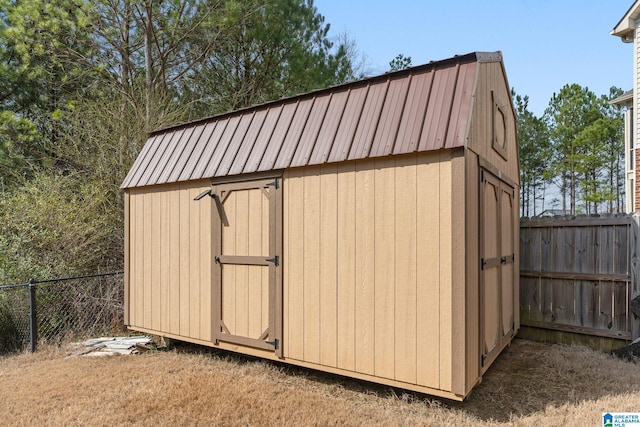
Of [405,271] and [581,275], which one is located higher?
[405,271]

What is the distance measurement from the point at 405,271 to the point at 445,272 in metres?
0.33

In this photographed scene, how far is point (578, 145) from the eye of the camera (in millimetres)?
18922

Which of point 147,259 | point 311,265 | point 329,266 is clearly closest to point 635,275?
point 329,266

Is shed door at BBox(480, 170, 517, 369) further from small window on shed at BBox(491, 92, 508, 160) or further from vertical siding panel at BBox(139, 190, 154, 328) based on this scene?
vertical siding panel at BBox(139, 190, 154, 328)

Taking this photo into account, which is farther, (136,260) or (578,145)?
(578,145)

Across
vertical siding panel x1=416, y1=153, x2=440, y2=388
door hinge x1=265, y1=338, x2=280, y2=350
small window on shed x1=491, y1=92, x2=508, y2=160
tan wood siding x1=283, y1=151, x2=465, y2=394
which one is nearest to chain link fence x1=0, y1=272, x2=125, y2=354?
door hinge x1=265, y1=338, x2=280, y2=350

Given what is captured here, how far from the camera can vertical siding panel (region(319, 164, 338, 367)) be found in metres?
3.73

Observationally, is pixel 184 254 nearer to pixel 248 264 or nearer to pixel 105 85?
pixel 248 264

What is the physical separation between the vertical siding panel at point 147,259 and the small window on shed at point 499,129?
4.23 m

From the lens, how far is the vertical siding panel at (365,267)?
3506mm

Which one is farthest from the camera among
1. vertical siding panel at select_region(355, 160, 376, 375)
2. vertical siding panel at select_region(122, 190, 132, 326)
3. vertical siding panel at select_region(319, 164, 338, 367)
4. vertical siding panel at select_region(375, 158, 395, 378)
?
vertical siding panel at select_region(122, 190, 132, 326)

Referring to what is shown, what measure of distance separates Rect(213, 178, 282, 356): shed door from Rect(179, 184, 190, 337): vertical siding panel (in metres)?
0.53

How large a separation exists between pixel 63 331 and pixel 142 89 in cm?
570

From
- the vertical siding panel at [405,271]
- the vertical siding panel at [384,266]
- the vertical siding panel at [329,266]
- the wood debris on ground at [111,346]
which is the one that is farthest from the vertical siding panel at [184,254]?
the vertical siding panel at [405,271]
